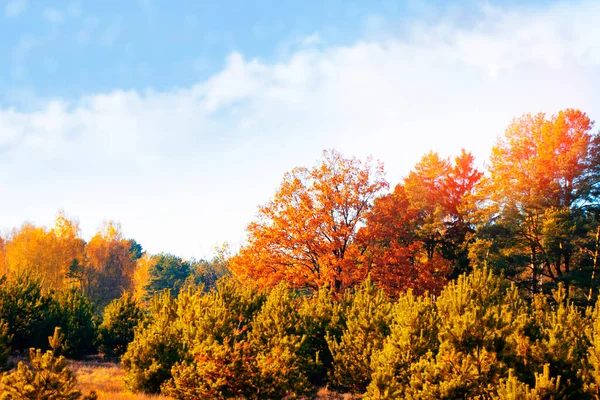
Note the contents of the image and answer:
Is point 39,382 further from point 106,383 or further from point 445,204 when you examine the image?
point 445,204

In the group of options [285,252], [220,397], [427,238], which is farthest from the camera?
[427,238]

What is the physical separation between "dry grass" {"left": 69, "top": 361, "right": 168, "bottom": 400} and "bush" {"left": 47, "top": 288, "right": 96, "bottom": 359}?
1337 millimetres

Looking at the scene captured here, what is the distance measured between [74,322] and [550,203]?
1194 inches

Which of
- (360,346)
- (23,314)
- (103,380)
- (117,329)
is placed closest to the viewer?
(360,346)

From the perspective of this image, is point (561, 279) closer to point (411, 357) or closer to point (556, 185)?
point (556, 185)

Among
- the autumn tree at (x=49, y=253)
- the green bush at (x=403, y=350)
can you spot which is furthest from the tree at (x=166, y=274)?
the green bush at (x=403, y=350)

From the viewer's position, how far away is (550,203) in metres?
31.2

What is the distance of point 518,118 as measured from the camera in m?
35.3

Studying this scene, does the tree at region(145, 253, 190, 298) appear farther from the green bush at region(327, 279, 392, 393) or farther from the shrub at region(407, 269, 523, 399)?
the shrub at region(407, 269, 523, 399)

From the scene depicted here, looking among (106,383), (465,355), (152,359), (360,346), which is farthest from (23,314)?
(465,355)

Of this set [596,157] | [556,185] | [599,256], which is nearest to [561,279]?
[599,256]

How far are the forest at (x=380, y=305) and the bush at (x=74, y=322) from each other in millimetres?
85

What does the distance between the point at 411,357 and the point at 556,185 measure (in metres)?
21.9

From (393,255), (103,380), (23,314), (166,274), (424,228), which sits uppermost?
(424,228)
